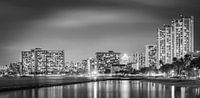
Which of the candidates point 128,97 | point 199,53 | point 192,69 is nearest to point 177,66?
point 192,69

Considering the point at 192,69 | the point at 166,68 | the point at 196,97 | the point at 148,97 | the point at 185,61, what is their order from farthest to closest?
1. the point at 166,68
2. the point at 185,61
3. the point at 192,69
4. the point at 148,97
5. the point at 196,97

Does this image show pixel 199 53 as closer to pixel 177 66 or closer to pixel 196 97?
pixel 177 66

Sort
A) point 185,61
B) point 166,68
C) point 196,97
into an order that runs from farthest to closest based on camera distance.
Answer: point 166,68
point 185,61
point 196,97

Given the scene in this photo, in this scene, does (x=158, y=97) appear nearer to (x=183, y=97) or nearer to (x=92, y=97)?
(x=183, y=97)

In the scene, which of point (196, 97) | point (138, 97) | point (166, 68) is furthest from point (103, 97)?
point (166, 68)

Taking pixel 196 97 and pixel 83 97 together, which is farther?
pixel 83 97

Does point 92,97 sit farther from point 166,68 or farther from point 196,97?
point 166,68

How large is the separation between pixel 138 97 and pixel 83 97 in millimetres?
7477

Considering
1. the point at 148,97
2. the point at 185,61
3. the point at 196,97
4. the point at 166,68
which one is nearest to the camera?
the point at 196,97

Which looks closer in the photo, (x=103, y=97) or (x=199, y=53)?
(x=103, y=97)

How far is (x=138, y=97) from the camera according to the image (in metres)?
47.0

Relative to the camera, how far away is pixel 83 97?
4909cm

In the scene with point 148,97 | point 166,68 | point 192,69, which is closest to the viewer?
point 148,97

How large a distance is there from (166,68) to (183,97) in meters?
139
